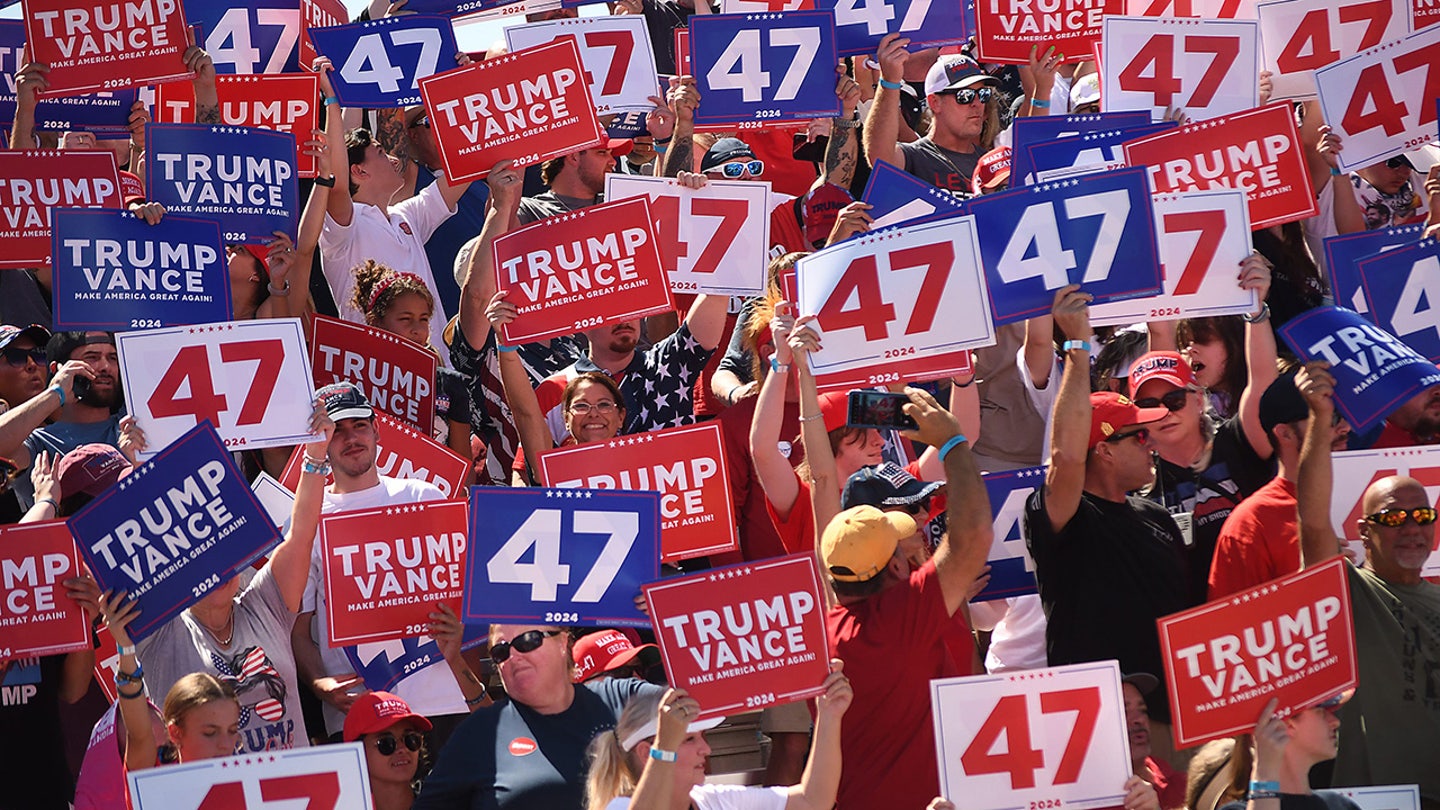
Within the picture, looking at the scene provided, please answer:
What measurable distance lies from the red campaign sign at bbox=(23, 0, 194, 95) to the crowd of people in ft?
0.48

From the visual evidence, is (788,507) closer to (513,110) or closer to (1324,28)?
(513,110)

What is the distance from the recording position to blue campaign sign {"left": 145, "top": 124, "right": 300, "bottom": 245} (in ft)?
33.3

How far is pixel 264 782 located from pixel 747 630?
1570 millimetres

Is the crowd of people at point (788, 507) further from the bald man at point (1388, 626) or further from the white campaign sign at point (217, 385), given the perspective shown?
the white campaign sign at point (217, 385)

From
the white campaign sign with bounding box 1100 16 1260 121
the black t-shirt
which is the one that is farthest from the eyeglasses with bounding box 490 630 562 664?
the white campaign sign with bounding box 1100 16 1260 121

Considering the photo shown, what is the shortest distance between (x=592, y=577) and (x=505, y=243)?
2628mm

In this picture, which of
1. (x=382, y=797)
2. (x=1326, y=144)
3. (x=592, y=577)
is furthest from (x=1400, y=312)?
(x=382, y=797)

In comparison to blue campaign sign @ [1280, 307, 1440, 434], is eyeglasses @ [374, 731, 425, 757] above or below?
below

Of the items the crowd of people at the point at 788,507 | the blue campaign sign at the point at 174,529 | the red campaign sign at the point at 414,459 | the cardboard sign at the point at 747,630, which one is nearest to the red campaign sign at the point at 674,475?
the crowd of people at the point at 788,507

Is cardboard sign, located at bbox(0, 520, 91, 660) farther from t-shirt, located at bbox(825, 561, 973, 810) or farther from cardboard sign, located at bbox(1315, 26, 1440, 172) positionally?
cardboard sign, located at bbox(1315, 26, 1440, 172)

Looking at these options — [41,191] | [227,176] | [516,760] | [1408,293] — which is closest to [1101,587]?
[516,760]

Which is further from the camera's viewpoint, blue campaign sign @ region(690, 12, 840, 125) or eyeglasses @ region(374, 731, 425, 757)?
blue campaign sign @ region(690, 12, 840, 125)

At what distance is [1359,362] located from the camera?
755 cm

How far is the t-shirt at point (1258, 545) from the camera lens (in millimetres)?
7461
